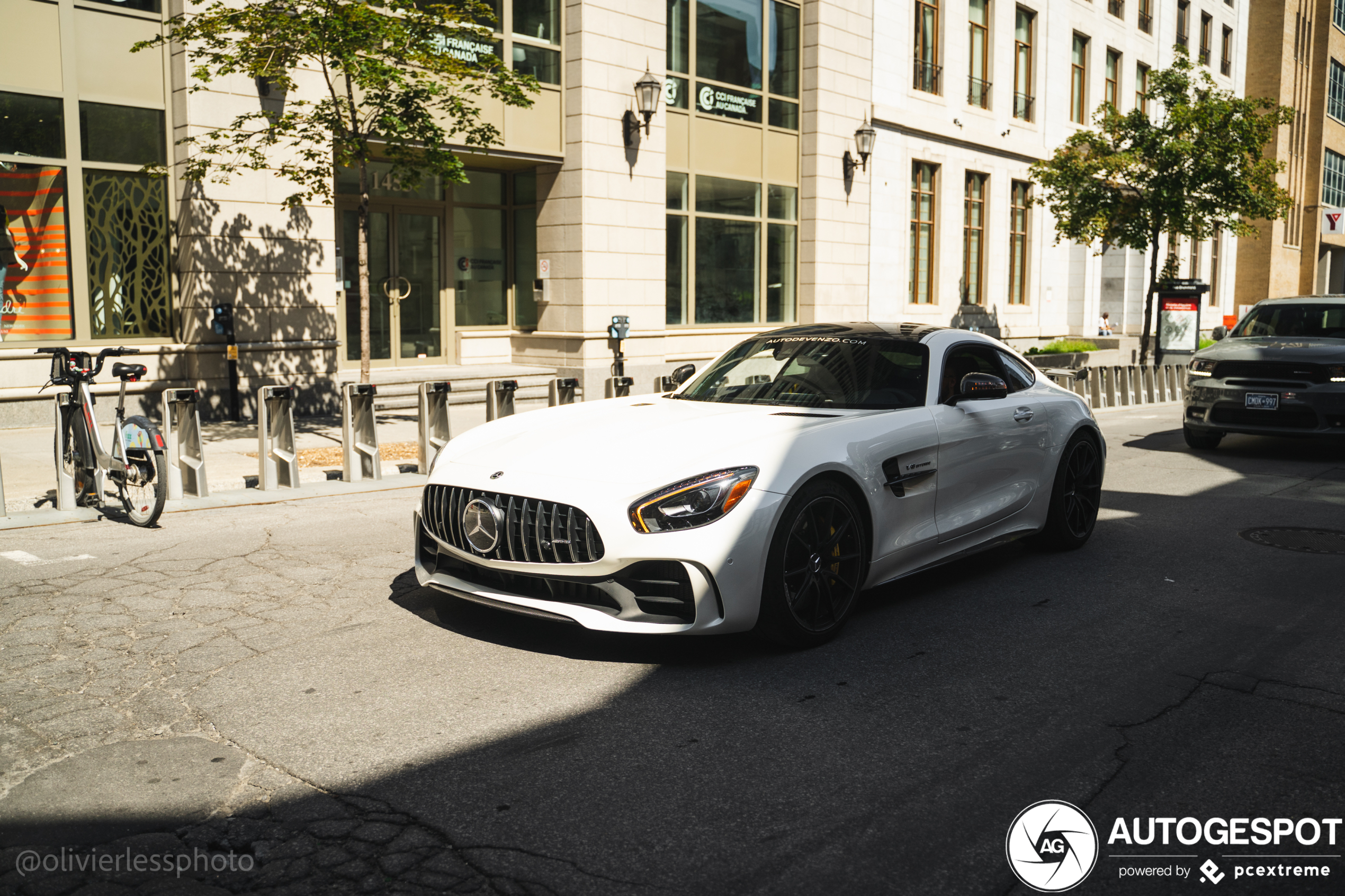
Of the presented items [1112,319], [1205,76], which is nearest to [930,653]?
[1205,76]

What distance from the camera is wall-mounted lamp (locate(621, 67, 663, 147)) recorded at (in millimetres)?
18734

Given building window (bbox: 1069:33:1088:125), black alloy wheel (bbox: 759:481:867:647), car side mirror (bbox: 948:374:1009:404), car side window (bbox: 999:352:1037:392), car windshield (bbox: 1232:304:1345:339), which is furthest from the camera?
building window (bbox: 1069:33:1088:125)

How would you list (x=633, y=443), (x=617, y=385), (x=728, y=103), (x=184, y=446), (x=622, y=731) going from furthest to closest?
(x=728, y=103)
(x=617, y=385)
(x=184, y=446)
(x=633, y=443)
(x=622, y=731)

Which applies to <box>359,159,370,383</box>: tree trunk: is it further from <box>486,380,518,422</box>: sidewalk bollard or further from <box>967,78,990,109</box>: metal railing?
<box>967,78,990,109</box>: metal railing

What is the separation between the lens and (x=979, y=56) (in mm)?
28047

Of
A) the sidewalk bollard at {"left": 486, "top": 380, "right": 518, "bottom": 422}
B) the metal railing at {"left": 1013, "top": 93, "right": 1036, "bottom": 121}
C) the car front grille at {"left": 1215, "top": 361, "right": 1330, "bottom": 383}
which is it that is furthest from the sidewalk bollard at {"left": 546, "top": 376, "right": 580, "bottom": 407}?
the metal railing at {"left": 1013, "top": 93, "right": 1036, "bottom": 121}

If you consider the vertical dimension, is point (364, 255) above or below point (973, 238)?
below

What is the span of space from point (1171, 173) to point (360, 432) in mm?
19307

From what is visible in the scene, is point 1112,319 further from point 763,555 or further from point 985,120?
point 763,555

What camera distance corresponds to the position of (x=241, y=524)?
27.5 feet

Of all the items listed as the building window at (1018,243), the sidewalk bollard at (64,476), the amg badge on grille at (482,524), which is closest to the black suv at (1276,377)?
the amg badge on grille at (482,524)

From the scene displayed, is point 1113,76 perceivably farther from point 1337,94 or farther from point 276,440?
point 276,440

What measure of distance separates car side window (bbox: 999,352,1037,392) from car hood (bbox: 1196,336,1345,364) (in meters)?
6.10

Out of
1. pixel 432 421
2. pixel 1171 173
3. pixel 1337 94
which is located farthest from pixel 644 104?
pixel 1337 94
